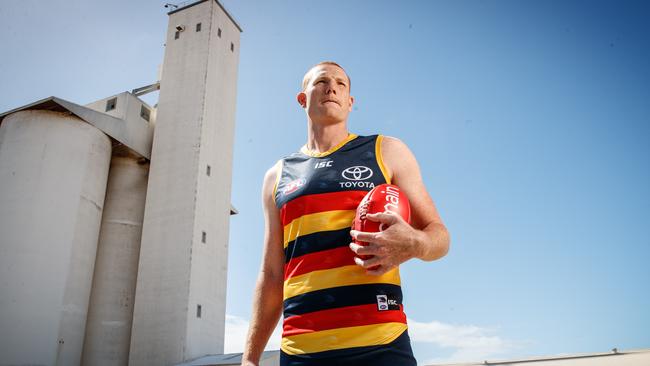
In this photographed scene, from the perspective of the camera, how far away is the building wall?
675 inches

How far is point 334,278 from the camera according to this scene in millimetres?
2197

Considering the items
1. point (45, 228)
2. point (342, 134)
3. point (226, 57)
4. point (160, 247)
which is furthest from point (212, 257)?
point (342, 134)

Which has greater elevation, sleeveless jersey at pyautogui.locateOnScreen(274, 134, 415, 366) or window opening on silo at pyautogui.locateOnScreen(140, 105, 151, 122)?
window opening on silo at pyautogui.locateOnScreen(140, 105, 151, 122)

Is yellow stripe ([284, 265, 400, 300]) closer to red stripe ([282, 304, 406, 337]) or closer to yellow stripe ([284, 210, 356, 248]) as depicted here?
red stripe ([282, 304, 406, 337])

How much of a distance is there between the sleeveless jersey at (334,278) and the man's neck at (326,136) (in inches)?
4.4

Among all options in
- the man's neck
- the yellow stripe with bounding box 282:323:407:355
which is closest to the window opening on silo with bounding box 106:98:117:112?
the man's neck

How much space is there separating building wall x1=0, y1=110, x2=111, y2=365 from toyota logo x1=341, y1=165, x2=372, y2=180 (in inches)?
738

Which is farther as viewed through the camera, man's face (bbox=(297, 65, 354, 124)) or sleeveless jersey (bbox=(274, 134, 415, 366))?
man's face (bbox=(297, 65, 354, 124))

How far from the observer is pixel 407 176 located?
2562 millimetres

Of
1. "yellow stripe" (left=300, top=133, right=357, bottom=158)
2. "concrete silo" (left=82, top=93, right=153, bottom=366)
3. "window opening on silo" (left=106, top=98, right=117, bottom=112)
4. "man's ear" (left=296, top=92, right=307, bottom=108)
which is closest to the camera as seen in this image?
"yellow stripe" (left=300, top=133, right=357, bottom=158)

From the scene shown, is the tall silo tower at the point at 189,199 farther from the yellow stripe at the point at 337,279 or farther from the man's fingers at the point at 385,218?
the man's fingers at the point at 385,218

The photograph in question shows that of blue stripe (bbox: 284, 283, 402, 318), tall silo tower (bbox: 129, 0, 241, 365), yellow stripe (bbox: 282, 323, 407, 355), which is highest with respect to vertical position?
tall silo tower (bbox: 129, 0, 241, 365)

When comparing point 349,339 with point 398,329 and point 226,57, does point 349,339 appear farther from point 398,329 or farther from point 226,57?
point 226,57

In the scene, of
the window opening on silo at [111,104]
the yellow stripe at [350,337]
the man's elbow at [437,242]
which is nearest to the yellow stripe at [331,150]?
the man's elbow at [437,242]
